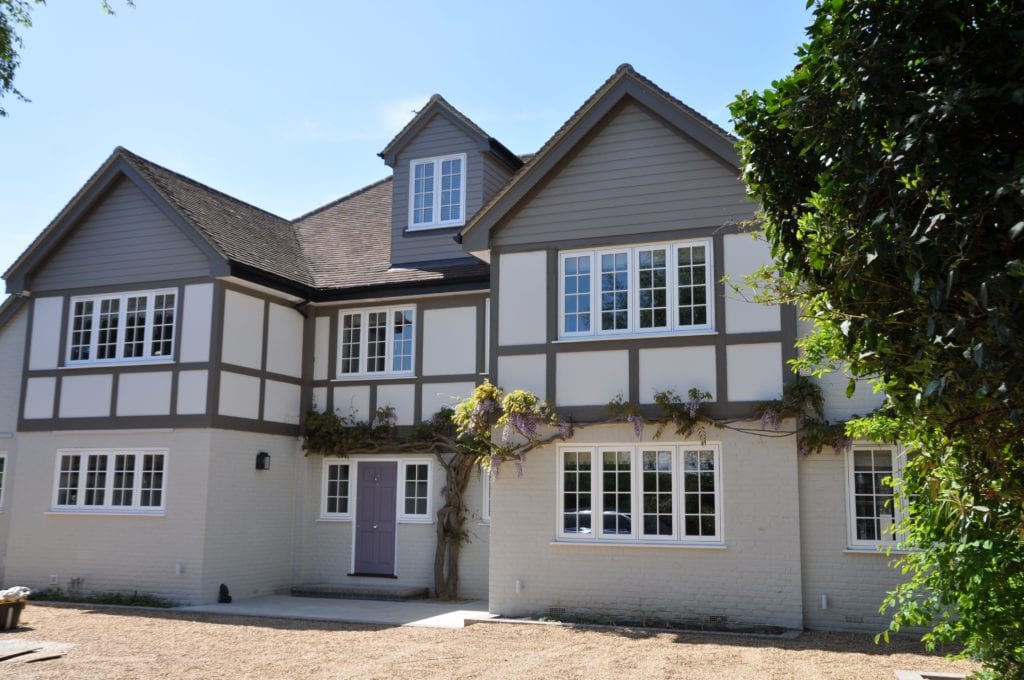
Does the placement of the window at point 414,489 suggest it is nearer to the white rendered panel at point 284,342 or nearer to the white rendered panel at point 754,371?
the white rendered panel at point 284,342

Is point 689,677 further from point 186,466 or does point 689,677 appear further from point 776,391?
point 186,466

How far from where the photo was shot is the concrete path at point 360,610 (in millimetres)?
13922

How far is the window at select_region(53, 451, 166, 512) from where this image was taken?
16781 millimetres

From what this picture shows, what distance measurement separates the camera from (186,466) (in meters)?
16.3

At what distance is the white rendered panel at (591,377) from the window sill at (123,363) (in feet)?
23.9

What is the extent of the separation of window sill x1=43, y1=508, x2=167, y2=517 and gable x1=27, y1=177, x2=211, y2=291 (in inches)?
165

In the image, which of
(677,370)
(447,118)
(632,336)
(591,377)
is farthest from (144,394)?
(677,370)

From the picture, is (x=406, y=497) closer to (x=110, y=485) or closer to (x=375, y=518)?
(x=375, y=518)

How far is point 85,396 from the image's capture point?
687 inches

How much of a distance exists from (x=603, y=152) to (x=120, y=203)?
9.50 meters

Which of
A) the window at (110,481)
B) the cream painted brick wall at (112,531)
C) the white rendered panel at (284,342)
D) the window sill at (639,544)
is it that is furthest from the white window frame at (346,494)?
the window sill at (639,544)

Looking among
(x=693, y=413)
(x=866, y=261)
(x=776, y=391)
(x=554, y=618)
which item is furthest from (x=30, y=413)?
(x=866, y=261)

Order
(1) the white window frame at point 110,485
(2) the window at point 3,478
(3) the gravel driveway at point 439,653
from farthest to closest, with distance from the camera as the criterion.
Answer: (2) the window at point 3,478 → (1) the white window frame at point 110,485 → (3) the gravel driveway at point 439,653

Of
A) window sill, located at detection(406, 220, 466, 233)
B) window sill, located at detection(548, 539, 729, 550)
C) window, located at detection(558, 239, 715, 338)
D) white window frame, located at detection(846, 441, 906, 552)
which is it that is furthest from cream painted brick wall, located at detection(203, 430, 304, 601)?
white window frame, located at detection(846, 441, 906, 552)
